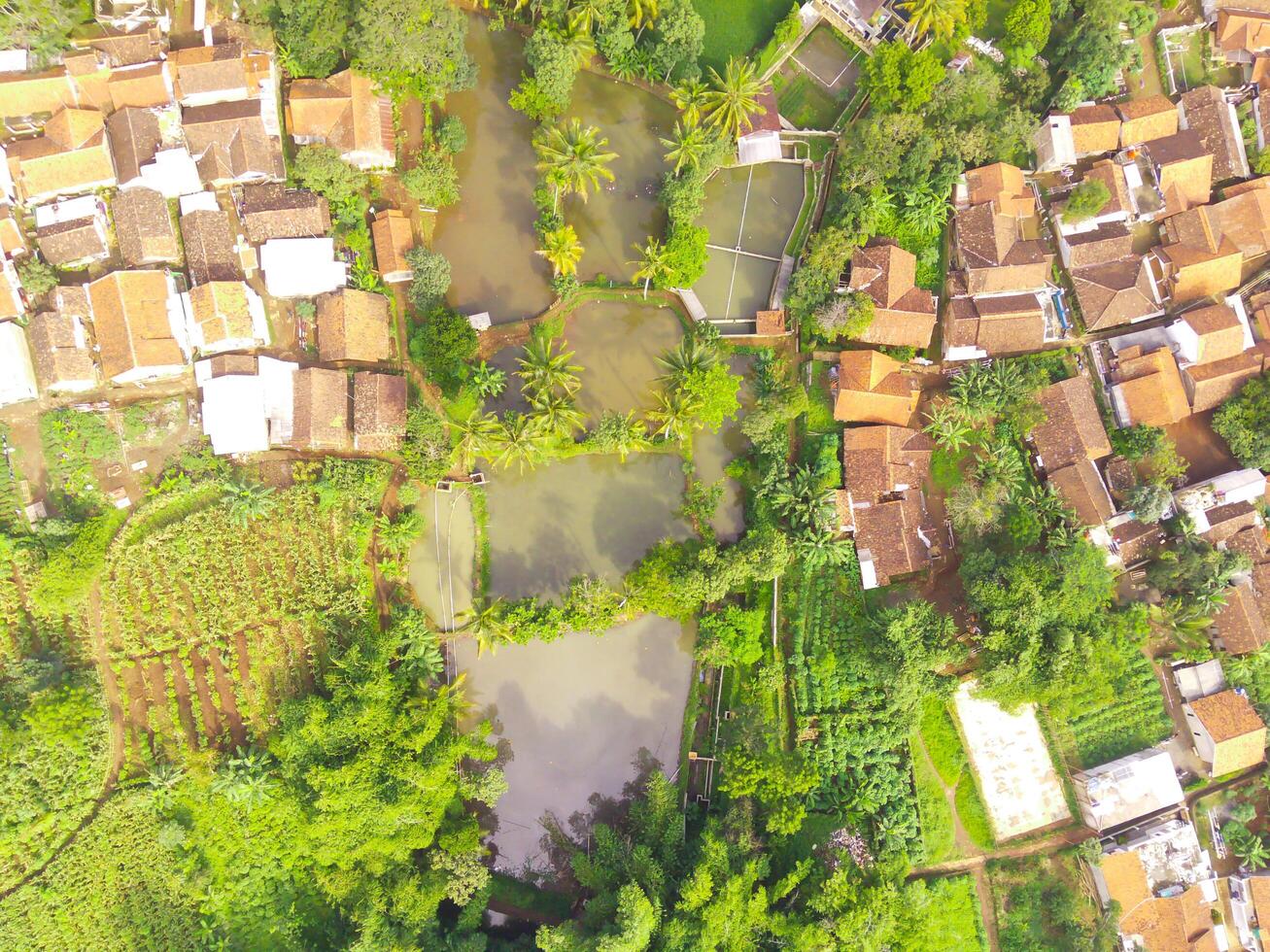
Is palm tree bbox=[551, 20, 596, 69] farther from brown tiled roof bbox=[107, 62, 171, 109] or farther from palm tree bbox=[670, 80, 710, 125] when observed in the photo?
brown tiled roof bbox=[107, 62, 171, 109]

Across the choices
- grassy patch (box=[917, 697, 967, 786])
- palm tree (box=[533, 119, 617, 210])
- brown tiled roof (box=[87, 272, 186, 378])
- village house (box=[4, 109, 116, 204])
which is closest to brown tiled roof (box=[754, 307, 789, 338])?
palm tree (box=[533, 119, 617, 210])

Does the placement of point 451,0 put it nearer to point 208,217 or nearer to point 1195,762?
point 208,217

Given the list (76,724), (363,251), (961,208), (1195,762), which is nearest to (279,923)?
(76,724)

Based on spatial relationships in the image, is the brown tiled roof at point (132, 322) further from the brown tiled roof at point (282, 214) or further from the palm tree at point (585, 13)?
the palm tree at point (585, 13)

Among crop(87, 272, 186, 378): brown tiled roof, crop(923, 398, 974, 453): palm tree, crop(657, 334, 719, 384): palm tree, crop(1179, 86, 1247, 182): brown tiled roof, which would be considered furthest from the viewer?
crop(1179, 86, 1247, 182): brown tiled roof

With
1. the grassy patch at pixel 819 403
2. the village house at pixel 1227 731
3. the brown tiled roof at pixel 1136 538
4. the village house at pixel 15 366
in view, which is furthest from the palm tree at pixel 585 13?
the village house at pixel 1227 731

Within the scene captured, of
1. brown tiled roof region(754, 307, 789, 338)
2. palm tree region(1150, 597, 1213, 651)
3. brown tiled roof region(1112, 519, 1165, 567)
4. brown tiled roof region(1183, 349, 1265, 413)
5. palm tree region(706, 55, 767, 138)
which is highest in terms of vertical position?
palm tree region(706, 55, 767, 138)
